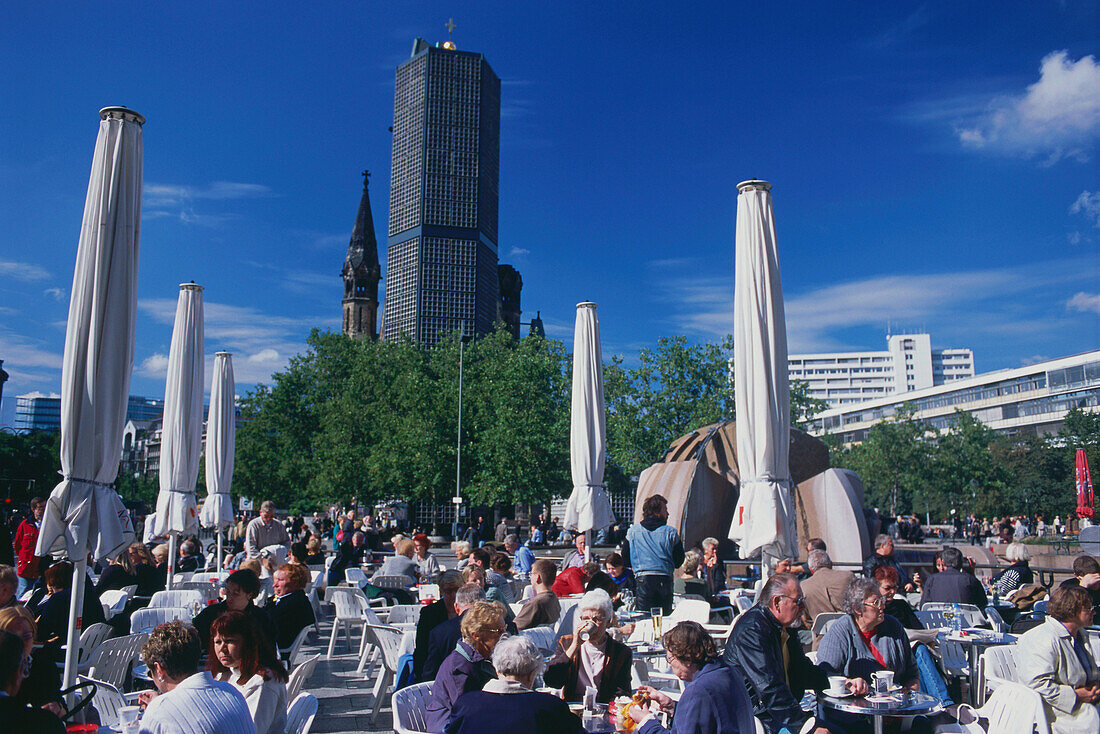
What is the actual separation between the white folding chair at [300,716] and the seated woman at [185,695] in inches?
28.3

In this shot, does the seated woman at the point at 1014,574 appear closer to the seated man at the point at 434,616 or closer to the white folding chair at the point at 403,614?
the white folding chair at the point at 403,614

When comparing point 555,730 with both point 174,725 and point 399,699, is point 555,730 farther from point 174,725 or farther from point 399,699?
point 174,725

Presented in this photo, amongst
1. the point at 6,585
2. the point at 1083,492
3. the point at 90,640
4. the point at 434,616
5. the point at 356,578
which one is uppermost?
the point at 1083,492

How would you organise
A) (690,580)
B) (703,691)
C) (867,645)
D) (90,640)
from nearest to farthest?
(703,691) → (867,645) → (90,640) → (690,580)

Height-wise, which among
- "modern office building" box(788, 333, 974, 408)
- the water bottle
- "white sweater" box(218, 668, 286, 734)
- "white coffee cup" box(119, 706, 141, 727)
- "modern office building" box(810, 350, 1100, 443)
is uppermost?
"modern office building" box(788, 333, 974, 408)

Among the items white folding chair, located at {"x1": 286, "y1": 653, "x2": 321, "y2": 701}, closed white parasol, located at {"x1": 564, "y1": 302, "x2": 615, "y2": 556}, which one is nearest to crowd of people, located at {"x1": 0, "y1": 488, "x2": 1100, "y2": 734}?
white folding chair, located at {"x1": 286, "y1": 653, "x2": 321, "y2": 701}

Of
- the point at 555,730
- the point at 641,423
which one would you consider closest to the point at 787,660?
the point at 555,730

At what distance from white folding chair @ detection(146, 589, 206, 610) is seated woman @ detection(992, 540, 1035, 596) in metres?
10.9

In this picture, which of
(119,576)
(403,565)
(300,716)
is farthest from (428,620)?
(403,565)

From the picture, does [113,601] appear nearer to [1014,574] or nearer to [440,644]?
[440,644]

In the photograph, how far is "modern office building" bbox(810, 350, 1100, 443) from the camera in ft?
271

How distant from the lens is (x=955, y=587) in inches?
376

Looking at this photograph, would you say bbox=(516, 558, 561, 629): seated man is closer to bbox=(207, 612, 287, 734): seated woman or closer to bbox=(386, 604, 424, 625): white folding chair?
bbox=(386, 604, 424, 625): white folding chair

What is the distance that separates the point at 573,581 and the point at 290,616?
341 cm
